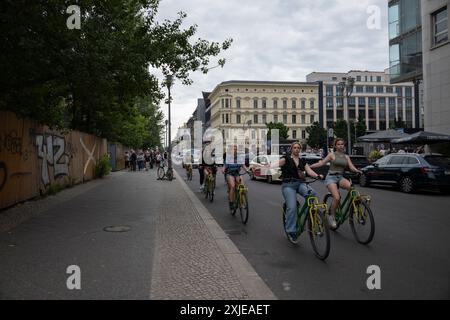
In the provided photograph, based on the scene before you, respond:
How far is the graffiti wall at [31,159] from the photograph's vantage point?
10883mm

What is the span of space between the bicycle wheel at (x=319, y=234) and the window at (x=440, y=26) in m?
25.5

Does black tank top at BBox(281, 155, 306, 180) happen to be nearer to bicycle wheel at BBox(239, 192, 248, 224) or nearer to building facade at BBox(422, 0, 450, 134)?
bicycle wheel at BBox(239, 192, 248, 224)

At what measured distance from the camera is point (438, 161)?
1577 cm

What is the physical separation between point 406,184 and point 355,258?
36.3 feet

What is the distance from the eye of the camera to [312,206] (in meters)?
6.37

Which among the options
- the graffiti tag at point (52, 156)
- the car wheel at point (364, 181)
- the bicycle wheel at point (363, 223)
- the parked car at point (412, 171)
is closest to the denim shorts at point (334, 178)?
the bicycle wheel at point (363, 223)

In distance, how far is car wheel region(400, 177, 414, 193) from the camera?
15820 mm

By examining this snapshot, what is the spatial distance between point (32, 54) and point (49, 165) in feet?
20.2

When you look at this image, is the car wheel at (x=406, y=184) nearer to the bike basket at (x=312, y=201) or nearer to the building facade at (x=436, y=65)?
the bike basket at (x=312, y=201)

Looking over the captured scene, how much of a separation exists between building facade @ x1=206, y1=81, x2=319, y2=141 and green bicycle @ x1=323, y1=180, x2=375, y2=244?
9978 centimetres

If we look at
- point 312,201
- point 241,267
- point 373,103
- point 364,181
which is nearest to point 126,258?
point 241,267

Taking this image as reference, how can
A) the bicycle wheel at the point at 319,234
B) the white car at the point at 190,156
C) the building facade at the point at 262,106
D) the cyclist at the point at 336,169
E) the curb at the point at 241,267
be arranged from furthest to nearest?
the building facade at the point at 262,106 → the white car at the point at 190,156 → the cyclist at the point at 336,169 → the bicycle wheel at the point at 319,234 → the curb at the point at 241,267

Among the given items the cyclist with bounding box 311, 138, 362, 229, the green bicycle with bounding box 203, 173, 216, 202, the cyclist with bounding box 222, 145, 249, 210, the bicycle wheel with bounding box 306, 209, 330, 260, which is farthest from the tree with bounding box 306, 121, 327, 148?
the bicycle wheel with bounding box 306, 209, 330, 260

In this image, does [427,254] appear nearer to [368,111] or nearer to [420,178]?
[420,178]
